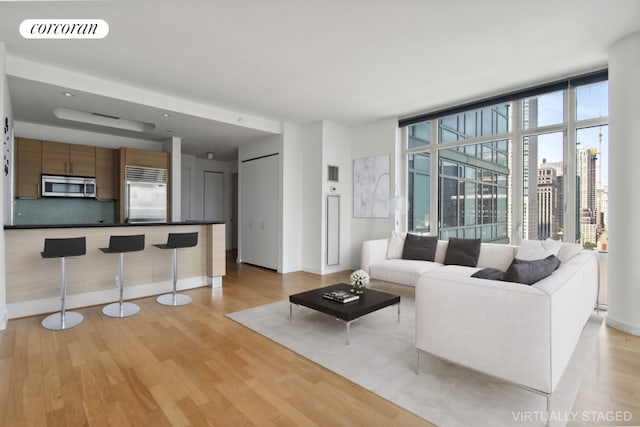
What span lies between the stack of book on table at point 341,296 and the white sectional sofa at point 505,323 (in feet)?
3.32

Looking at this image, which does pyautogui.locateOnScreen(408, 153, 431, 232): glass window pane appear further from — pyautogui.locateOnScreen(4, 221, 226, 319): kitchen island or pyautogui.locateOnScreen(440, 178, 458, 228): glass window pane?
pyautogui.locateOnScreen(4, 221, 226, 319): kitchen island

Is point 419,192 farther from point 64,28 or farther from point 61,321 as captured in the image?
point 61,321

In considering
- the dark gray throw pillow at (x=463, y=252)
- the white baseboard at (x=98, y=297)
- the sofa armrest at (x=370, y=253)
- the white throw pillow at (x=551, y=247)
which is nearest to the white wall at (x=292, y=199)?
the white baseboard at (x=98, y=297)

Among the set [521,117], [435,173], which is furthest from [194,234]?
[521,117]

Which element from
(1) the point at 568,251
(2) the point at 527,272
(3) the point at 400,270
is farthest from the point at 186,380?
(1) the point at 568,251

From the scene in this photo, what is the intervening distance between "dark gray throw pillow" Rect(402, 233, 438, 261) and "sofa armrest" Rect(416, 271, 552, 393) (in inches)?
Answer: 99.4

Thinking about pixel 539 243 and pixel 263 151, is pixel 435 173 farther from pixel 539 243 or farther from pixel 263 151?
pixel 263 151

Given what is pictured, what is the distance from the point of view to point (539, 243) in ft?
12.7

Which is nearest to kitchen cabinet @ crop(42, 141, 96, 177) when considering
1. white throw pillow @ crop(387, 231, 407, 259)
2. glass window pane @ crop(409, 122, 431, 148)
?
white throw pillow @ crop(387, 231, 407, 259)

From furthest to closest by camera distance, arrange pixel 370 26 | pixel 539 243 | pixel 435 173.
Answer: pixel 435 173 → pixel 539 243 → pixel 370 26

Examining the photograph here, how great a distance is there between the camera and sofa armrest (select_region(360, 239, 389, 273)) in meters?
4.77

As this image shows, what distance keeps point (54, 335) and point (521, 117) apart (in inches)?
246

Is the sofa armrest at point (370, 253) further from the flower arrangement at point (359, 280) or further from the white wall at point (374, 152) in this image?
the flower arrangement at point (359, 280)

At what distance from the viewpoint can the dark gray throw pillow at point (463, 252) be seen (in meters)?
4.32
